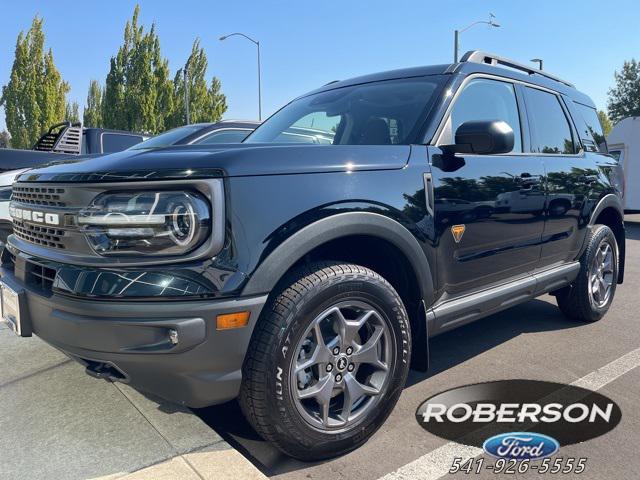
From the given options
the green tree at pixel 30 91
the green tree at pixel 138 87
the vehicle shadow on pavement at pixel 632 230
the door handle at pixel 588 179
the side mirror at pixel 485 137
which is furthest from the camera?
the green tree at pixel 138 87

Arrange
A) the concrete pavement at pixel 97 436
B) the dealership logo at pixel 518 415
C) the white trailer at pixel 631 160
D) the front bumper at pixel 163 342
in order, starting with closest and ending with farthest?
the front bumper at pixel 163 342
the concrete pavement at pixel 97 436
the dealership logo at pixel 518 415
the white trailer at pixel 631 160

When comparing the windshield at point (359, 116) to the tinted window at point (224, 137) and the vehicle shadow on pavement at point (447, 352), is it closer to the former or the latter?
the vehicle shadow on pavement at point (447, 352)

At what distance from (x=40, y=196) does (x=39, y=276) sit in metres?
0.35

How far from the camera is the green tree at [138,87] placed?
2942cm

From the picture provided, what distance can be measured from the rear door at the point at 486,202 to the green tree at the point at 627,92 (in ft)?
153

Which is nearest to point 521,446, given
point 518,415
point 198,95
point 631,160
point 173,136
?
point 518,415

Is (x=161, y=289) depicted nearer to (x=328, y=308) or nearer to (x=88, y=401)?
(x=328, y=308)

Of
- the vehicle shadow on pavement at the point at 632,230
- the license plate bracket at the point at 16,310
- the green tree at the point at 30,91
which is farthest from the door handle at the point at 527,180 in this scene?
the green tree at the point at 30,91

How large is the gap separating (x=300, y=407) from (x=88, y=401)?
1.30 meters

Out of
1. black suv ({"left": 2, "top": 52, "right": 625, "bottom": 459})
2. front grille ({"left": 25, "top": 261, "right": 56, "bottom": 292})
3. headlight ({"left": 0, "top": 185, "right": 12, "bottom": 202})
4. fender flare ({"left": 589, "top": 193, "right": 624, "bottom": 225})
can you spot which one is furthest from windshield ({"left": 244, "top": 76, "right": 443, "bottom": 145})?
headlight ({"left": 0, "top": 185, "right": 12, "bottom": 202})

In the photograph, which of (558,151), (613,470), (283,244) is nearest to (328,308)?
(283,244)

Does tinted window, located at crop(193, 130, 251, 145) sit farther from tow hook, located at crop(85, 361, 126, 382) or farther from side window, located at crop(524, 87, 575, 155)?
tow hook, located at crop(85, 361, 126, 382)

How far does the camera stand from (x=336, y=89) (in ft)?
12.2

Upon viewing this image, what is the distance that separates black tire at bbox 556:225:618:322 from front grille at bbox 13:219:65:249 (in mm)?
3716
